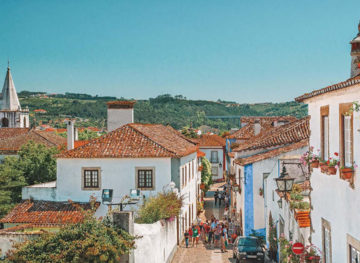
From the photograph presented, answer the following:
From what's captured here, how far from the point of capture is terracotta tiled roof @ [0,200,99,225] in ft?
83.3

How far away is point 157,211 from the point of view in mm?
20922

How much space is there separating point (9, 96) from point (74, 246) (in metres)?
92.6

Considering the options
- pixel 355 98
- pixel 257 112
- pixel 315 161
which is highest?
pixel 257 112

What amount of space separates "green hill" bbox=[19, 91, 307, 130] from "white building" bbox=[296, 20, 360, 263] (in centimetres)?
12862

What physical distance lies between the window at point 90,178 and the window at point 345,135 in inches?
776

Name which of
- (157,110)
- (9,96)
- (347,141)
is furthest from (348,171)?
(157,110)

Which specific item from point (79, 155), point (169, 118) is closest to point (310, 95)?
point (79, 155)

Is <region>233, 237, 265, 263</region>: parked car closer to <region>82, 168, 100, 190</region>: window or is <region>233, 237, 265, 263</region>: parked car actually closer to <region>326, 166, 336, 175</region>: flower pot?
<region>82, 168, 100, 190</region>: window

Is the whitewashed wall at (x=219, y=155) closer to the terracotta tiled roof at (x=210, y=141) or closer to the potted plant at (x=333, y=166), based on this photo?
the terracotta tiled roof at (x=210, y=141)

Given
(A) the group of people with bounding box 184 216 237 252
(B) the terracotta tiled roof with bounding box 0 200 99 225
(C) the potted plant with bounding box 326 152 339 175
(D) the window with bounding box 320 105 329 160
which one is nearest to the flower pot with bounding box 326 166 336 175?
(C) the potted plant with bounding box 326 152 339 175

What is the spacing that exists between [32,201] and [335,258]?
20935mm

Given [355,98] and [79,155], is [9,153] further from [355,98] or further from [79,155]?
[355,98]

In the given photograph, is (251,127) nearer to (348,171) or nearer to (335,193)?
(335,193)

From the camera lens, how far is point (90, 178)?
92.1 feet
